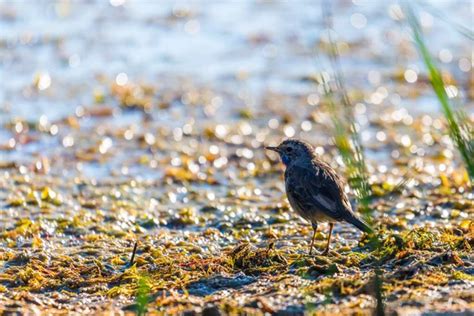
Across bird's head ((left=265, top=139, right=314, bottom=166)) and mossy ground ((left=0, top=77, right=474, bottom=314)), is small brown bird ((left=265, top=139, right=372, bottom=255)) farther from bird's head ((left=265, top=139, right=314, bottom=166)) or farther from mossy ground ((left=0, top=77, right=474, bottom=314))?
mossy ground ((left=0, top=77, right=474, bottom=314))

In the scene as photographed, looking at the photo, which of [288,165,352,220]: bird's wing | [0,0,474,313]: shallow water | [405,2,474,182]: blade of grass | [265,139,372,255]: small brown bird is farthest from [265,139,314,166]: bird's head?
[405,2,474,182]: blade of grass

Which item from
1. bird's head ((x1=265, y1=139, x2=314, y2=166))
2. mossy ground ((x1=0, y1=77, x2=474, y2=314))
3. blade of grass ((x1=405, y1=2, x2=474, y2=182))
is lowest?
mossy ground ((x1=0, y1=77, x2=474, y2=314))

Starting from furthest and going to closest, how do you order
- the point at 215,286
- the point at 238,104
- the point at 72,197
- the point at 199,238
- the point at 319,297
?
the point at 238,104 < the point at 72,197 < the point at 199,238 < the point at 215,286 < the point at 319,297

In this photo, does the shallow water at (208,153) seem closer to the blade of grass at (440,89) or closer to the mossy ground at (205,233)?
the mossy ground at (205,233)

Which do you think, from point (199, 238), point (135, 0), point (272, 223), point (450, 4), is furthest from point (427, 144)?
point (135, 0)

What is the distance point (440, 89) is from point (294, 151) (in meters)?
3.65

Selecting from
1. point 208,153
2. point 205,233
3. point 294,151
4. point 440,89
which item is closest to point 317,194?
point 294,151

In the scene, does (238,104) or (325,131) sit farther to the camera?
(238,104)

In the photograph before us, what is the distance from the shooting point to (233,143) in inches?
455

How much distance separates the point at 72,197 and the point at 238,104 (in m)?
3.66

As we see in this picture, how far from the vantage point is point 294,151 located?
8.74 metres

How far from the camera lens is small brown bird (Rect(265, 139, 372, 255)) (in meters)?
7.78

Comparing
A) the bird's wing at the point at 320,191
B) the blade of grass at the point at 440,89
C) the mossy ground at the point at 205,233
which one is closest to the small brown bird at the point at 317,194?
the bird's wing at the point at 320,191

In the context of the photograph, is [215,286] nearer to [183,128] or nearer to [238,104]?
[183,128]
